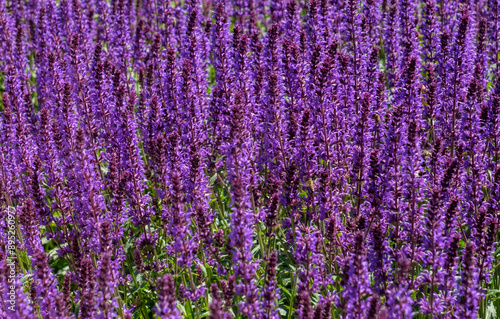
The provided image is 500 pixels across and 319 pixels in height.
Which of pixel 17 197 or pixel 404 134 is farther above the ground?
pixel 404 134

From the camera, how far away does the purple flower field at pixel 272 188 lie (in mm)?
5793

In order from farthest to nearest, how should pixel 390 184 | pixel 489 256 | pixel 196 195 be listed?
pixel 196 195, pixel 390 184, pixel 489 256

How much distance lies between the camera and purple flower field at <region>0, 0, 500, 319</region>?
19.0 ft

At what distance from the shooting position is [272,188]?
6.68 metres

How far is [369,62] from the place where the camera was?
30.7 ft

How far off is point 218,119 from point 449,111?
3.65m

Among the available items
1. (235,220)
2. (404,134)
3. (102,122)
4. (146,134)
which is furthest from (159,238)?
(404,134)

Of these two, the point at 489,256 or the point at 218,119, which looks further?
the point at 218,119

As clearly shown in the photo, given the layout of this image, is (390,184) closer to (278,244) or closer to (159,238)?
(278,244)

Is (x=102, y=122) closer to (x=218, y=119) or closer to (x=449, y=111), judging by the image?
(x=218, y=119)

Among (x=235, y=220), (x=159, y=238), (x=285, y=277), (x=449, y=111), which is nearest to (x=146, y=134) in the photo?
(x=159, y=238)

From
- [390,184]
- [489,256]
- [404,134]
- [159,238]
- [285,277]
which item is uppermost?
[404,134]

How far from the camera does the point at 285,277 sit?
857cm

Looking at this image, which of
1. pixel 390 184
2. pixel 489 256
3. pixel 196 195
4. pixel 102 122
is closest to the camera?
pixel 489 256
